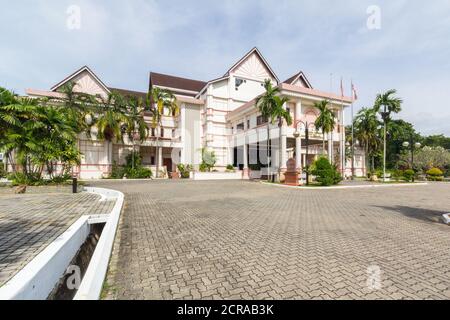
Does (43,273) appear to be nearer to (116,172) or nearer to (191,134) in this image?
(116,172)

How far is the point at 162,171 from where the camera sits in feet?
101

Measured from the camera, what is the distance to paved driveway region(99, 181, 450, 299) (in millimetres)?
2906

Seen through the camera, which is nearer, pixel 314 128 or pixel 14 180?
pixel 14 180

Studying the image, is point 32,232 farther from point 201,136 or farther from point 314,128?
point 201,136

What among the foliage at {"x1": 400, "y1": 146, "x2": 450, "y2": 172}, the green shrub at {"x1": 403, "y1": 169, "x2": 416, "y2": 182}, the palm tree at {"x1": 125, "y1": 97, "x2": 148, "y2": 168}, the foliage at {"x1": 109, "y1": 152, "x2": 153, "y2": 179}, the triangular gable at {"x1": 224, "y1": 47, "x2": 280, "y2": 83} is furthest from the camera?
the foliage at {"x1": 400, "y1": 146, "x2": 450, "y2": 172}

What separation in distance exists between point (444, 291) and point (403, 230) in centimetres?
333

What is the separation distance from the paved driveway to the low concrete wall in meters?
20.2

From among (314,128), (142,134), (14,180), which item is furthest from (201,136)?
(14,180)

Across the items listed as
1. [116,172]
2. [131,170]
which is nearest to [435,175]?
[131,170]

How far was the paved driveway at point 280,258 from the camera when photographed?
2.91m

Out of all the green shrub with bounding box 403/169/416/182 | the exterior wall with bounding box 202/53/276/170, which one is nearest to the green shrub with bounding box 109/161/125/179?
the exterior wall with bounding box 202/53/276/170

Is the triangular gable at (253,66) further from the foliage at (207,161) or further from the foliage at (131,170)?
the foliage at (131,170)

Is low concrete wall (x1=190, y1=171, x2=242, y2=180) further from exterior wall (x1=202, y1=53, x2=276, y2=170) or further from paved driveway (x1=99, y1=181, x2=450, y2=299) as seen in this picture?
paved driveway (x1=99, y1=181, x2=450, y2=299)
